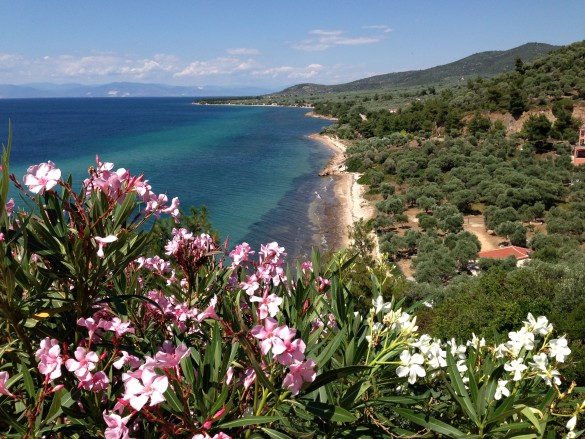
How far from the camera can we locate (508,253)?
61.0 feet

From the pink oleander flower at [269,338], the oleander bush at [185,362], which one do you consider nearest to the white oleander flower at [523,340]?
the oleander bush at [185,362]

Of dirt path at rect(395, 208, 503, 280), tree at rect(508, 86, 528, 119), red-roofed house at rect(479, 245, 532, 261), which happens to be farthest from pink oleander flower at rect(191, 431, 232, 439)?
tree at rect(508, 86, 528, 119)

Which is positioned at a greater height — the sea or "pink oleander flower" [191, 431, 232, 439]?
"pink oleander flower" [191, 431, 232, 439]

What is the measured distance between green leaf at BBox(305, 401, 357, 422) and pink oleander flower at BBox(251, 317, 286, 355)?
30cm

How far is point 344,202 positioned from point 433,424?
30.4 metres

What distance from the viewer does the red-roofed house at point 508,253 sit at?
18172mm

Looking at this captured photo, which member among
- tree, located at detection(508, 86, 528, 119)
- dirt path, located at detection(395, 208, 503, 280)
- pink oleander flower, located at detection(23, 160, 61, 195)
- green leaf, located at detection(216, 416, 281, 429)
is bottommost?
dirt path, located at detection(395, 208, 503, 280)

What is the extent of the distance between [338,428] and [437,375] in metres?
0.60

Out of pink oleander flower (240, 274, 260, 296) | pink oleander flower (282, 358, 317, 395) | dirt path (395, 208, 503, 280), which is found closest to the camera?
pink oleander flower (282, 358, 317, 395)

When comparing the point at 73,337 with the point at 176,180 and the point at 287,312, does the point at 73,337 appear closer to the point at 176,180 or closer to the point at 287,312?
the point at 287,312

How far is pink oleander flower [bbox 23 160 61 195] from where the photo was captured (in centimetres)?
148

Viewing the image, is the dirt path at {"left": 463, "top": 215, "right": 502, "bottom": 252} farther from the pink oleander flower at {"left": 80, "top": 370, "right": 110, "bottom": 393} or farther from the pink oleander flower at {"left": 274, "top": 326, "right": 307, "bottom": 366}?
the pink oleander flower at {"left": 80, "top": 370, "right": 110, "bottom": 393}

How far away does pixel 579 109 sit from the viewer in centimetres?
3688

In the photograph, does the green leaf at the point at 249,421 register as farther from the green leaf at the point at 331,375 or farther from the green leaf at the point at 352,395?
the green leaf at the point at 352,395
